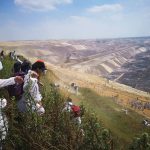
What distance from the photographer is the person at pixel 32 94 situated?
4.70 metres

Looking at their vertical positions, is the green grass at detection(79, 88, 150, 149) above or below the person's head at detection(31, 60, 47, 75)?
below

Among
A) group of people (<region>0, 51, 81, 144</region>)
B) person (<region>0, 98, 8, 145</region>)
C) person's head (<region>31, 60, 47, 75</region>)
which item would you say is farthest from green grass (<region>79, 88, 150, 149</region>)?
person (<region>0, 98, 8, 145</region>)

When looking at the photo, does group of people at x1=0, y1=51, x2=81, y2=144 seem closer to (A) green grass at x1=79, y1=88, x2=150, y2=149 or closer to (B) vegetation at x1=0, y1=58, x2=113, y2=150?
(B) vegetation at x1=0, y1=58, x2=113, y2=150

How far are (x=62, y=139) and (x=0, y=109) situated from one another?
1.02m

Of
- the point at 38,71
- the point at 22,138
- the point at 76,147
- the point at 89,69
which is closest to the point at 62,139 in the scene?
the point at 76,147

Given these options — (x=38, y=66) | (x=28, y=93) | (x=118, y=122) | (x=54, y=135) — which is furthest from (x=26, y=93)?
(x=118, y=122)

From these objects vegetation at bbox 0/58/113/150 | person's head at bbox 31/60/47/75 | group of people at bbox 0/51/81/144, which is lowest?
vegetation at bbox 0/58/113/150

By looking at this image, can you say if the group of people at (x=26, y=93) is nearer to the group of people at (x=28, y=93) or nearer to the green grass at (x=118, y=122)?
the group of people at (x=28, y=93)

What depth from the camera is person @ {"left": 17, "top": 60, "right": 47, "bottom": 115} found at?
4699 millimetres

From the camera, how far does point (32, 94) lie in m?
5.06

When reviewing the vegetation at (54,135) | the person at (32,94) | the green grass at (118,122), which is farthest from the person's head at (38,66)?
the green grass at (118,122)

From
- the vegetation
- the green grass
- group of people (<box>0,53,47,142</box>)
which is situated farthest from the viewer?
the green grass

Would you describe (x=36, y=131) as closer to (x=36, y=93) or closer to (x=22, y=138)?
(x=22, y=138)

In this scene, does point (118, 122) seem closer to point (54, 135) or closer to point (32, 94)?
point (32, 94)
